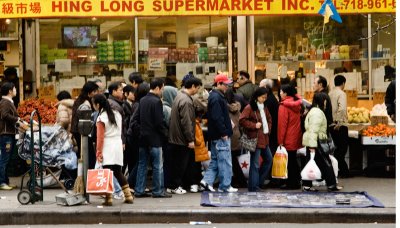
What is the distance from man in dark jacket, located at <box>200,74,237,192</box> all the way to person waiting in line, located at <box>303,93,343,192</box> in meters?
1.21

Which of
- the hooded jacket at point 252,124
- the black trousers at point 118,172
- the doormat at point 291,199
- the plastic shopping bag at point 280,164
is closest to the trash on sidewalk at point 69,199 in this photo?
the black trousers at point 118,172

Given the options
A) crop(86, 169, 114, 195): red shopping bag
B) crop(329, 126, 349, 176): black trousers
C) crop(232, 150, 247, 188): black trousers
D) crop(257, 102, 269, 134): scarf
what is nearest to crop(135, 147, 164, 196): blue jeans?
crop(86, 169, 114, 195): red shopping bag

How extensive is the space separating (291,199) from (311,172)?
73cm

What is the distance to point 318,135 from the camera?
13922mm

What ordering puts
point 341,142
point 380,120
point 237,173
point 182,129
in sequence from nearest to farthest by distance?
point 182,129 < point 237,173 < point 341,142 < point 380,120

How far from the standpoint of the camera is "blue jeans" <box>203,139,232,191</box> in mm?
13828

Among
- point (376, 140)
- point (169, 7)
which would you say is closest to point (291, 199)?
point (376, 140)

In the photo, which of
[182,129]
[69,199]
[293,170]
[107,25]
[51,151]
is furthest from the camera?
[107,25]

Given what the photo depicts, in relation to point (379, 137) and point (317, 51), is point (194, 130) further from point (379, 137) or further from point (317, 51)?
point (317, 51)

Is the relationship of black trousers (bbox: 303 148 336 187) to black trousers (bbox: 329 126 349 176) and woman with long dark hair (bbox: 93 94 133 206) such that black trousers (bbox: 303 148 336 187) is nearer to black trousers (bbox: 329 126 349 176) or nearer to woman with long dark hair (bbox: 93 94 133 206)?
black trousers (bbox: 329 126 349 176)

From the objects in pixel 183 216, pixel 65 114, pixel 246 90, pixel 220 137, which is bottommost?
pixel 183 216

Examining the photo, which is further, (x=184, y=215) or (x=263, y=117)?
(x=263, y=117)

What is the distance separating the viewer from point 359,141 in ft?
52.0

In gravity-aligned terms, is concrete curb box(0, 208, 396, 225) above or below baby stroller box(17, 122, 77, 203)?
below
